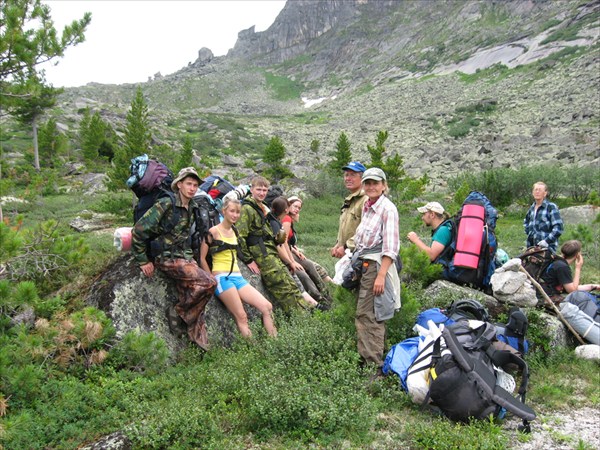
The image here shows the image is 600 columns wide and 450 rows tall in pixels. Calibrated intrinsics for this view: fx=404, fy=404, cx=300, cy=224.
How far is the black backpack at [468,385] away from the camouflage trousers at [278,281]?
2239 millimetres

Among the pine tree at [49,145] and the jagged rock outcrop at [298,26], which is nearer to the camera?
the pine tree at [49,145]

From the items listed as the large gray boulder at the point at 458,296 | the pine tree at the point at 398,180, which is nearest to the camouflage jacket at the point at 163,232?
the large gray boulder at the point at 458,296

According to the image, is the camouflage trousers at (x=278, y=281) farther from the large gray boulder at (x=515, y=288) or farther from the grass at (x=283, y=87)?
the grass at (x=283, y=87)

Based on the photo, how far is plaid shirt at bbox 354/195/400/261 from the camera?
415cm

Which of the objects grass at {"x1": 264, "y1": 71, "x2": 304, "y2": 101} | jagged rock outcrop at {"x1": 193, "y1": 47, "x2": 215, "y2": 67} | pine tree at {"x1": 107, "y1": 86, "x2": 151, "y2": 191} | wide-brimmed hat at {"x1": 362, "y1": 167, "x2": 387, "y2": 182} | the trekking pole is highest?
jagged rock outcrop at {"x1": 193, "y1": 47, "x2": 215, "y2": 67}

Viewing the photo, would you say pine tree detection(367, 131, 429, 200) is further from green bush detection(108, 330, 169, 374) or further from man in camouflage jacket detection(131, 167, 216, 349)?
green bush detection(108, 330, 169, 374)

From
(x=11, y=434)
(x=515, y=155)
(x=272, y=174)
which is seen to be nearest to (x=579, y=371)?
(x=11, y=434)

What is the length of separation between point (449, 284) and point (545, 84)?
163ft

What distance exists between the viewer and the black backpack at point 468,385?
3477mm

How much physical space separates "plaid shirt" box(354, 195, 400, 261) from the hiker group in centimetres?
1

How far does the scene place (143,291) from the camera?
15.3 ft

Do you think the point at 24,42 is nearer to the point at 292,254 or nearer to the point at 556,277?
the point at 292,254

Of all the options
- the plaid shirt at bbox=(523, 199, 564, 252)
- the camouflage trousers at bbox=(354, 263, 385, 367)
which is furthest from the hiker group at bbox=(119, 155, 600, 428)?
the plaid shirt at bbox=(523, 199, 564, 252)

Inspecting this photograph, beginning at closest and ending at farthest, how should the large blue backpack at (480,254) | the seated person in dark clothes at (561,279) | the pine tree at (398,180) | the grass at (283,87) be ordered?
the large blue backpack at (480,254) → the seated person in dark clothes at (561,279) → the pine tree at (398,180) → the grass at (283,87)
